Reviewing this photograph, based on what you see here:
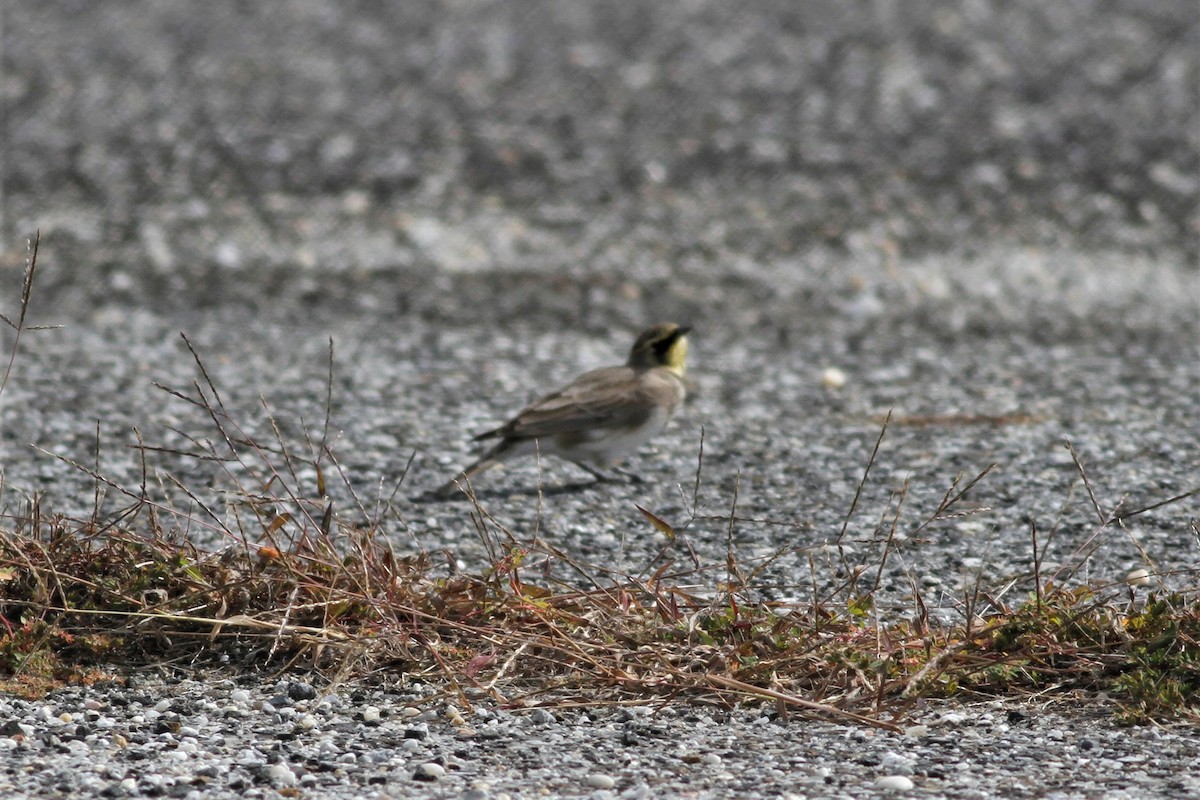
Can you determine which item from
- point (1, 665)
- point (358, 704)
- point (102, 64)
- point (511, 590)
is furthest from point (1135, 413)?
point (102, 64)

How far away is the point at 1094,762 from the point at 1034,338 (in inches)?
278

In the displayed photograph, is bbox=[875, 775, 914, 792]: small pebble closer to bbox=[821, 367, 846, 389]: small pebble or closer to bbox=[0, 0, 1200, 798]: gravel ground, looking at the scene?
bbox=[0, 0, 1200, 798]: gravel ground

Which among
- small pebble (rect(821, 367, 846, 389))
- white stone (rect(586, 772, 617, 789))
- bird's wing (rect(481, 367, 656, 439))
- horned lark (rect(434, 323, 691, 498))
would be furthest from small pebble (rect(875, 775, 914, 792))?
small pebble (rect(821, 367, 846, 389))

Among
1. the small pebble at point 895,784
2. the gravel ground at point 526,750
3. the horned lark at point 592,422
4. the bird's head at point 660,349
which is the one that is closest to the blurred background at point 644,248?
the horned lark at point 592,422

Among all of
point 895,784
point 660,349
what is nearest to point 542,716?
point 895,784

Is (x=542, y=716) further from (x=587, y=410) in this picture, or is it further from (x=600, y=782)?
(x=587, y=410)

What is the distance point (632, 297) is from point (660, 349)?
3290 millimetres

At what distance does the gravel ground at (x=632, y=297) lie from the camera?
4938mm

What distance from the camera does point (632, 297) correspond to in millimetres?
12102

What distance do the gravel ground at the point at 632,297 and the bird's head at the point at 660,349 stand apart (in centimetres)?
42

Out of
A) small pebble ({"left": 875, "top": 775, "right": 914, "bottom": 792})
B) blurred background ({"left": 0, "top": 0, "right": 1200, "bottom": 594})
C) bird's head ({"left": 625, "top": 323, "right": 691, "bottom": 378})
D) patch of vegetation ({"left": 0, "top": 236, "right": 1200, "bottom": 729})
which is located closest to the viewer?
small pebble ({"left": 875, "top": 775, "right": 914, "bottom": 792})

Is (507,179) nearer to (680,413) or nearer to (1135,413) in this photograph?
(680,413)

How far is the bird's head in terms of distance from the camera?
8.83m

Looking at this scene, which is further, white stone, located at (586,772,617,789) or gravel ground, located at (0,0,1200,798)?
gravel ground, located at (0,0,1200,798)
